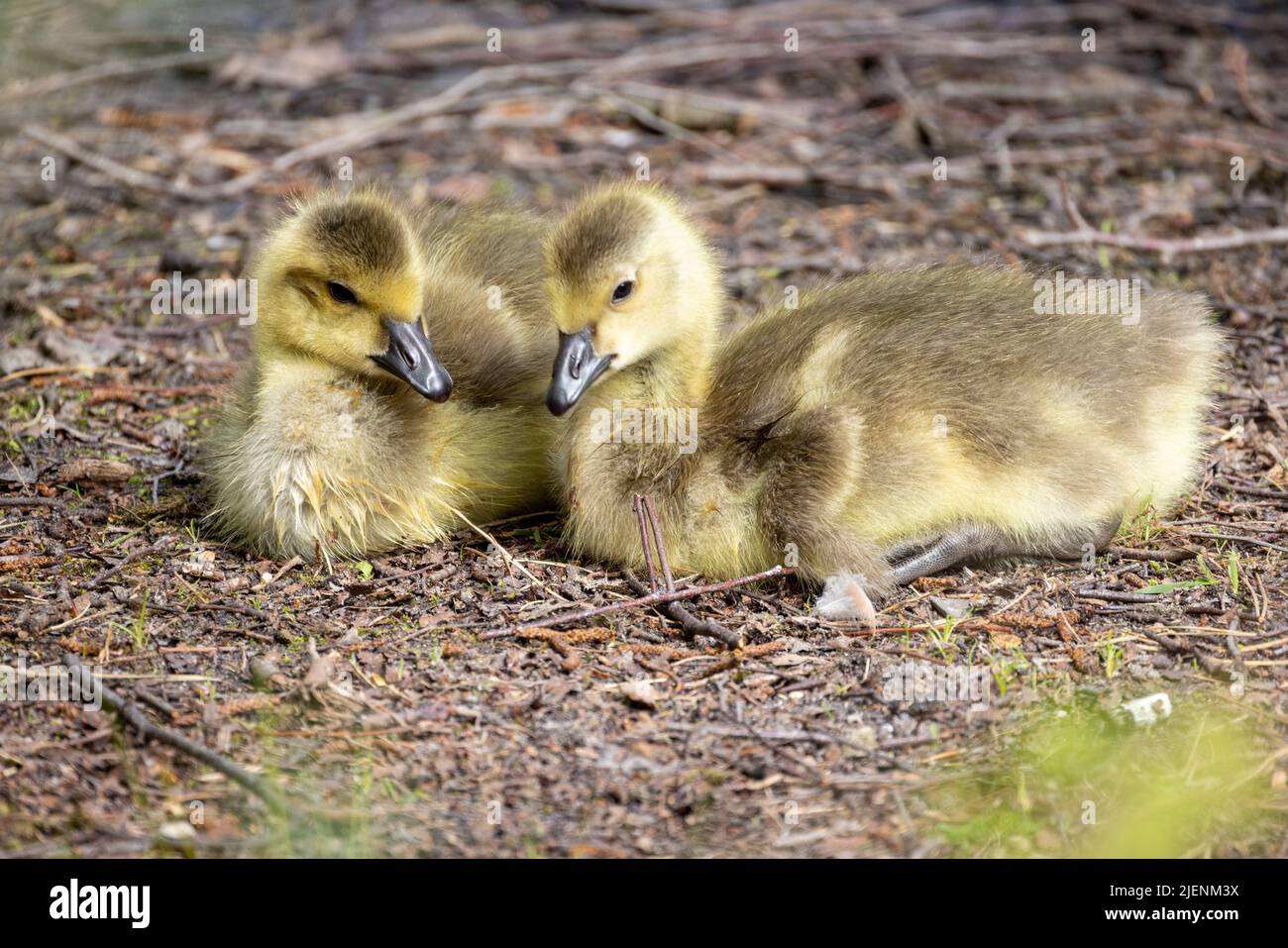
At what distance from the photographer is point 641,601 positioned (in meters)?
3.40

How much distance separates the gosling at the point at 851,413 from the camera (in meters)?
3.42

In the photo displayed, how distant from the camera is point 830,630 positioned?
3.32m

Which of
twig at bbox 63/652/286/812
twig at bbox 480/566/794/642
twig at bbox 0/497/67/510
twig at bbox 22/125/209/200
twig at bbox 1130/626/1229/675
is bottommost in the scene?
twig at bbox 63/652/286/812

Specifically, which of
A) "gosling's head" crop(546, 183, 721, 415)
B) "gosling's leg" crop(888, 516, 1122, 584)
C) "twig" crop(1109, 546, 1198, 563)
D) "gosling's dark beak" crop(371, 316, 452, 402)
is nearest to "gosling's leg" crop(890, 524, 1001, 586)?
"gosling's leg" crop(888, 516, 1122, 584)

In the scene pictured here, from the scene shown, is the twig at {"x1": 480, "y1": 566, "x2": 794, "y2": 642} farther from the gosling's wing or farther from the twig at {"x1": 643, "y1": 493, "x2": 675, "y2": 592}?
the gosling's wing

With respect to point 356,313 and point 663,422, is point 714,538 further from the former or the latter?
point 356,313

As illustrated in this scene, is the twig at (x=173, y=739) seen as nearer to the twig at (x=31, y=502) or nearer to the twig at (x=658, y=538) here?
the twig at (x=31, y=502)

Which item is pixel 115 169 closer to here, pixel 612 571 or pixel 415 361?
pixel 415 361

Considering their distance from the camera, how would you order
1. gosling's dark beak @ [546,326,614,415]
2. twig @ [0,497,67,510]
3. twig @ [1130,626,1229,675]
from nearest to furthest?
twig @ [1130,626,1229,675], gosling's dark beak @ [546,326,614,415], twig @ [0,497,67,510]

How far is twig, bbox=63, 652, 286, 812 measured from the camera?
105 inches

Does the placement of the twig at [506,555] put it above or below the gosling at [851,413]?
below

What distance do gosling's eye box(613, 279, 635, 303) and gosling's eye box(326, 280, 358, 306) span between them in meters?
0.63

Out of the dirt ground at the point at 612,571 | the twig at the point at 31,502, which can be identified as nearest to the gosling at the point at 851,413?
the dirt ground at the point at 612,571

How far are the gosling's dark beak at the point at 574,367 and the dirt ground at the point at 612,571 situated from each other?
1.54ft
